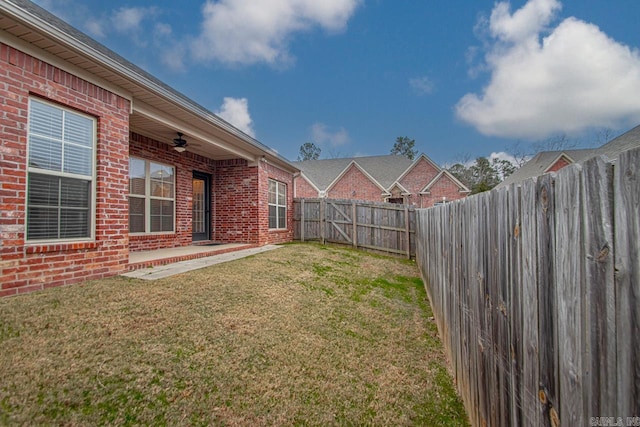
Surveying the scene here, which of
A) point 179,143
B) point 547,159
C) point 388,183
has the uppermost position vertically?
point 547,159

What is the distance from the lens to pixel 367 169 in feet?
84.6

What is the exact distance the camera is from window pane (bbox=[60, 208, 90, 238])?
4410 mm

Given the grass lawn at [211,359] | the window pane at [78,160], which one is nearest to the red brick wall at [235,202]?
the grass lawn at [211,359]

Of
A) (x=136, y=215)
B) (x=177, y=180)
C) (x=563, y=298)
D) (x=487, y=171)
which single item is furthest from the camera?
(x=487, y=171)

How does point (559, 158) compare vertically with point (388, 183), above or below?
above

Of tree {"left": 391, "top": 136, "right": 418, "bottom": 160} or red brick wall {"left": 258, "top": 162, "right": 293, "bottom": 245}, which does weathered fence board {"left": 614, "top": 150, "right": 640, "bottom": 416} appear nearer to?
red brick wall {"left": 258, "top": 162, "right": 293, "bottom": 245}

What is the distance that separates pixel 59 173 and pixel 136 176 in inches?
110

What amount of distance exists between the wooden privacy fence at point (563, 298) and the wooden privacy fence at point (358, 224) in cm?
876

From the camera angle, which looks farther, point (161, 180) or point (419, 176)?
point (419, 176)

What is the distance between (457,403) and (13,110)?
598 cm

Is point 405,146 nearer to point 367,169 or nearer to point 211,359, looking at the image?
point 367,169

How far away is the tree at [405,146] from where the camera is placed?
50.0 m

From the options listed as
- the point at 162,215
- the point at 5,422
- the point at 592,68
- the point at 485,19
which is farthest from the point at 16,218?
the point at 592,68

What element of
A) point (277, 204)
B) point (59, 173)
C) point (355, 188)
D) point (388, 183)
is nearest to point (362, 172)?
point (355, 188)
